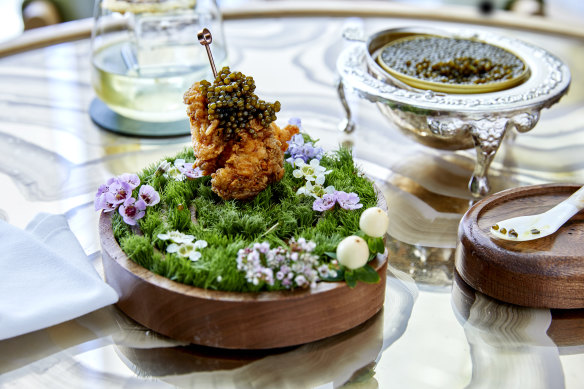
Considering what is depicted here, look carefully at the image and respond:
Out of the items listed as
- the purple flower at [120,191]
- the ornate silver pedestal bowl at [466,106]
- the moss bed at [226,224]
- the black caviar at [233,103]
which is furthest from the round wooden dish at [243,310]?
the ornate silver pedestal bowl at [466,106]

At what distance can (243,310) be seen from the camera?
0.81 m

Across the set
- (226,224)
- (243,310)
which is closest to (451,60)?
(226,224)

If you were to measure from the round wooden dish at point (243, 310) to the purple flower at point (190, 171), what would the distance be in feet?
0.61

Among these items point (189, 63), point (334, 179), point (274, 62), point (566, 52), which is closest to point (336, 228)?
point (334, 179)

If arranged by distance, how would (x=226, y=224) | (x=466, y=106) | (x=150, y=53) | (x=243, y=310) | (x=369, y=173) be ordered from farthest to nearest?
(x=150, y=53) < (x=369, y=173) < (x=466, y=106) < (x=226, y=224) < (x=243, y=310)

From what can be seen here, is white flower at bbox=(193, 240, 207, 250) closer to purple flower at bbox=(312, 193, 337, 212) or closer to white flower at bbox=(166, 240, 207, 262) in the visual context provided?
white flower at bbox=(166, 240, 207, 262)

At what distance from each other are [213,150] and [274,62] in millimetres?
799

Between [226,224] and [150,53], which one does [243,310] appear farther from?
[150,53]

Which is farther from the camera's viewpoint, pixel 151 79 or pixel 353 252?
pixel 151 79

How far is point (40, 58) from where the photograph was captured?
68.0 inches

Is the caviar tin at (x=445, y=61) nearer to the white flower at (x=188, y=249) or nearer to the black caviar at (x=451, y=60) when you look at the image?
the black caviar at (x=451, y=60)

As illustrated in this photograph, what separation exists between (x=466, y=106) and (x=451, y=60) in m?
0.20

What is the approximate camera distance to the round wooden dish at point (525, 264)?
90 centimetres

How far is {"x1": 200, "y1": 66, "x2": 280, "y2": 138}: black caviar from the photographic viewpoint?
0.95m
